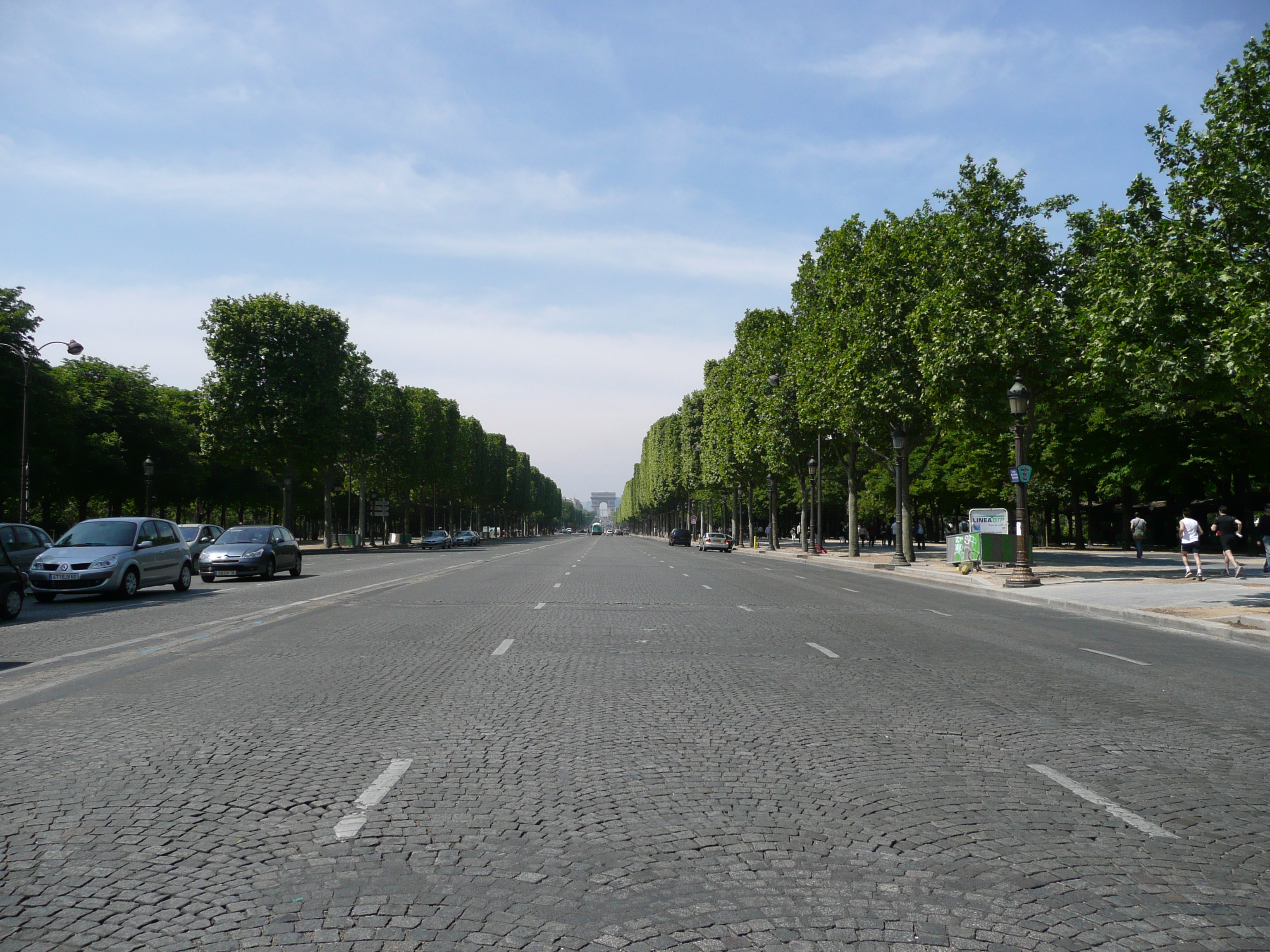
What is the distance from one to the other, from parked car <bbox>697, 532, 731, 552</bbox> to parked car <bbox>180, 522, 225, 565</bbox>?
39523 mm

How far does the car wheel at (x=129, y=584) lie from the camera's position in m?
20.7

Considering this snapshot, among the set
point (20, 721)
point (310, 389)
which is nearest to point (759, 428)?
point (310, 389)

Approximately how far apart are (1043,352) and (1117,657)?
21.4 m

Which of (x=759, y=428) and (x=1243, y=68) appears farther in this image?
(x=759, y=428)

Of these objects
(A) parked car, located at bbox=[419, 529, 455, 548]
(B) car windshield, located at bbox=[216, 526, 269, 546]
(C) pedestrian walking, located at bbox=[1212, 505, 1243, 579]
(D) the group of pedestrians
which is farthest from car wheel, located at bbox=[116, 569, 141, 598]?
(A) parked car, located at bbox=[419, 529, 455, 548]

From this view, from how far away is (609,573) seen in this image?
105ft

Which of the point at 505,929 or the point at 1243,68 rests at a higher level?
the point at 1243,68

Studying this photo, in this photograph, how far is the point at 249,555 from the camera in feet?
89.5

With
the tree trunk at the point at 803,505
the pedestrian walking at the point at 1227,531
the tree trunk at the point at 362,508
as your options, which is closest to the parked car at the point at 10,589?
the pedestrian walking at the point at 1227,531

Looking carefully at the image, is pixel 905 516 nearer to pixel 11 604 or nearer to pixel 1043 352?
pixel 1043 352

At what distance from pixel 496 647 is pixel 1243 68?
17948 millimetres

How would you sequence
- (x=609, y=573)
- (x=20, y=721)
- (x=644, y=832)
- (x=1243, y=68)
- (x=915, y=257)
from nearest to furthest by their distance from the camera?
(x=644, y=832)
(x=20, y=721)
(x=1243, y=68)
(x=609, y=573)
(x=915, y=257)

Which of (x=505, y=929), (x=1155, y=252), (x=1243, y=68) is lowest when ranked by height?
(x=505, y=929)

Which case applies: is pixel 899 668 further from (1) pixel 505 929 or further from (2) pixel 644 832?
(1) pixel 505 929
